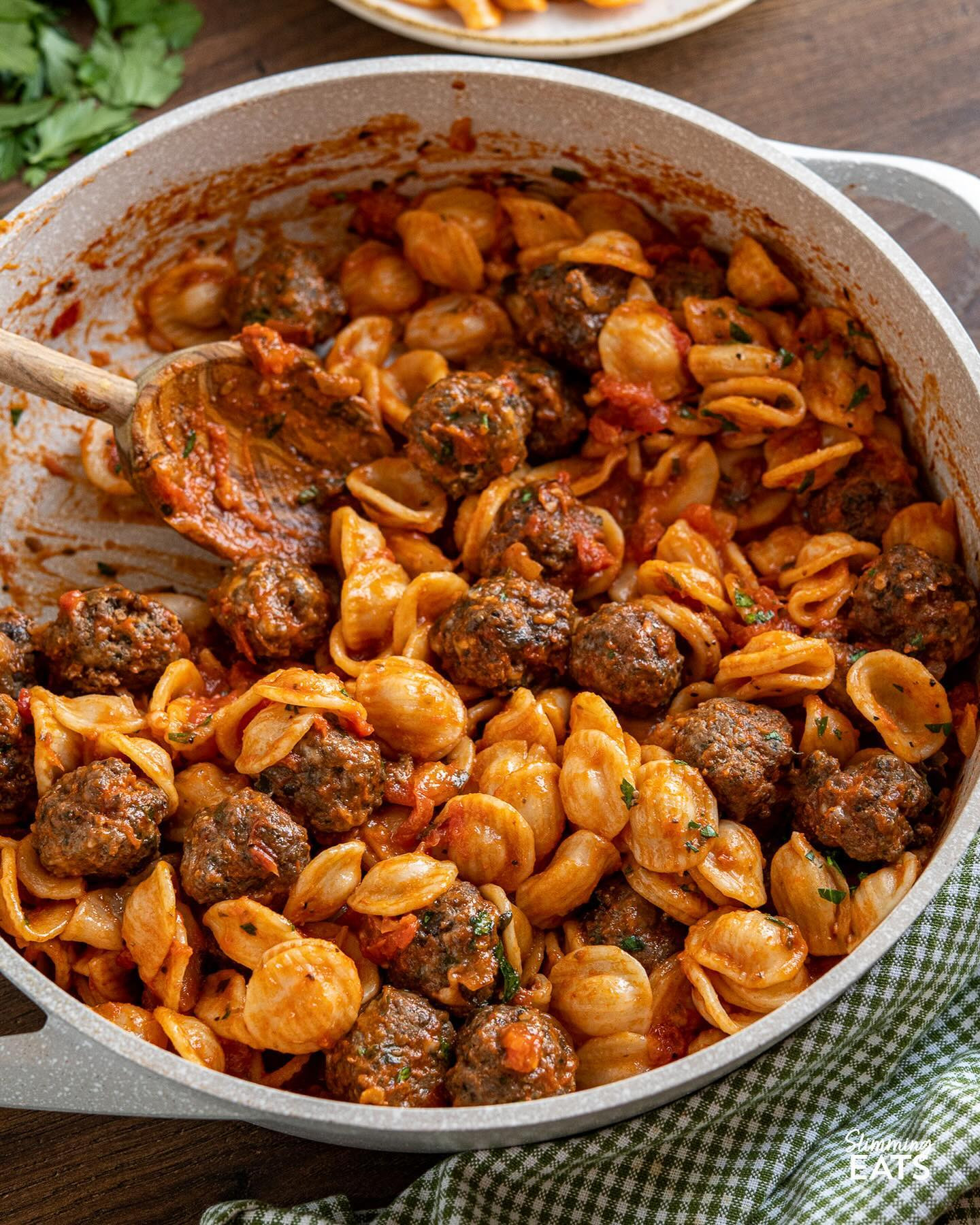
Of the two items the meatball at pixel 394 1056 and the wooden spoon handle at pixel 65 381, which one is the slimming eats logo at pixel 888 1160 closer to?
the meatball at pixel 394 1056

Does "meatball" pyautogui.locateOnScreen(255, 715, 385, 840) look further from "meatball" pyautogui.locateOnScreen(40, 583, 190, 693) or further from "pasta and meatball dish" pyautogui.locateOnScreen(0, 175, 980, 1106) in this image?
"meatball" pyautogui.locateOnScreen(40, 583, 190, 693)

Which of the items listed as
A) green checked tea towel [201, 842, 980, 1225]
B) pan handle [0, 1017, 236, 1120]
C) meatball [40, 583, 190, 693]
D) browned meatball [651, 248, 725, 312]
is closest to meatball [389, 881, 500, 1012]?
green checked tea towel [201, 842, 980, 1225]

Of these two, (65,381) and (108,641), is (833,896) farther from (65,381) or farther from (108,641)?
(65,381)

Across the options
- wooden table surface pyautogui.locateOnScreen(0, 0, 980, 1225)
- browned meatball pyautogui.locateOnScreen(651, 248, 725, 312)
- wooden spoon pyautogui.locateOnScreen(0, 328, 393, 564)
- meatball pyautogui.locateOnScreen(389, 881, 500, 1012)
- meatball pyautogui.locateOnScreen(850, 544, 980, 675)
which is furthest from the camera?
wooden table surface pyautogui.locateOnScreen(0, 0, 980, 1225)

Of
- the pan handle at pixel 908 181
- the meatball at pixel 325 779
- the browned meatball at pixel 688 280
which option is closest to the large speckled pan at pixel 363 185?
the pan handle at pixel 908 181

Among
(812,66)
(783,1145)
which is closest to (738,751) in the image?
(783,1145)

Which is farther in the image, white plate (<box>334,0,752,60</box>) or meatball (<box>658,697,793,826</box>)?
white plate (<box>334,0,752,60</box>)
